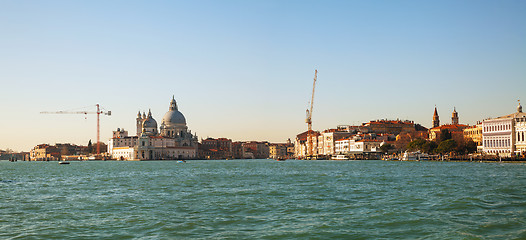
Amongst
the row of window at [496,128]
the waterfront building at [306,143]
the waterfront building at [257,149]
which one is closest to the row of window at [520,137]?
the row of window at [496,128]

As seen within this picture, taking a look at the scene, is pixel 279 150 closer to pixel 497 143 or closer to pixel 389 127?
pixel 389 127

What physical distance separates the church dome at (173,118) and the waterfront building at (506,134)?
83.7 meters

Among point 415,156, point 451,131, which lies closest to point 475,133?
point 451,131

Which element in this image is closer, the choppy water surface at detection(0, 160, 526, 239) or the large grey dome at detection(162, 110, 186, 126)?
the choppy water surface at detection(0, 160, 526, 239)

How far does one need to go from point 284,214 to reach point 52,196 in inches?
404

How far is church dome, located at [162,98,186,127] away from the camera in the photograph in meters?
142

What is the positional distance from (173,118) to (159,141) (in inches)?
419

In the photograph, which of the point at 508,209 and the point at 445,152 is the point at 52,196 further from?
the point at 445,152

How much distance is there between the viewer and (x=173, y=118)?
143 metres

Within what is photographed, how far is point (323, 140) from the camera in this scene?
125625 millimetres

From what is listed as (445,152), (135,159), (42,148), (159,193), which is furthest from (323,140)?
(159,193)

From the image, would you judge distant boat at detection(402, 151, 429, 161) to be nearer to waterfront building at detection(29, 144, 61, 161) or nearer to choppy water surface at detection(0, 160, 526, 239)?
choppy water surface at detection(0, 160, 526, 239)

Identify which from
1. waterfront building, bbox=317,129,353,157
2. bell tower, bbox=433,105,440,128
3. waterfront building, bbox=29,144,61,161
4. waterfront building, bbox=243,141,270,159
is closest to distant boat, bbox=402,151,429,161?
bell tower, bbox=433,105,440,128

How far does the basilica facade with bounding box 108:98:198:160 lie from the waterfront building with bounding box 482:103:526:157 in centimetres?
7749
